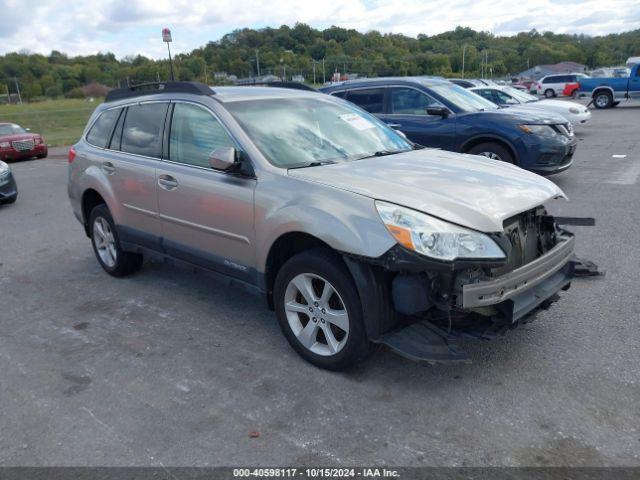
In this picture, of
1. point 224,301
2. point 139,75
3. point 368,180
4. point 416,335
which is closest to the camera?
point 416,335

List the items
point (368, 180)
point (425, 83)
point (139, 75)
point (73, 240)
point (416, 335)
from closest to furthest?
point (416, 335) < point (368, 180) < point (73, 240) < point (425, 83) < point (139, 75)

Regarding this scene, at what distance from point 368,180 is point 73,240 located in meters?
5.22

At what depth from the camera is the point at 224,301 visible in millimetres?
4934

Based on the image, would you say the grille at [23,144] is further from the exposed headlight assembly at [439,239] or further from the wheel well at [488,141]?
the exposed headlight assembly at [439,239]

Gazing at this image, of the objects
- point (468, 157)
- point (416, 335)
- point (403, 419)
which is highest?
point (468, 157)

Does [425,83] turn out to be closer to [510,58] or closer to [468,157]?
[468,157]

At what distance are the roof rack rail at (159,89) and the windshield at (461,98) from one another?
5.50m

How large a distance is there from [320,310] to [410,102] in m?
6.68

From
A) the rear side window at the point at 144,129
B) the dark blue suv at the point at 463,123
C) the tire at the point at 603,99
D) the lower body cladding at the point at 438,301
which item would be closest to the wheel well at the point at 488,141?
the dark blue suv at the point at 463,123

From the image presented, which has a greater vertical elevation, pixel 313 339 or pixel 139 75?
pixel 139 75

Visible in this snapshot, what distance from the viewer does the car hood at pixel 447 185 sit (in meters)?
3.22

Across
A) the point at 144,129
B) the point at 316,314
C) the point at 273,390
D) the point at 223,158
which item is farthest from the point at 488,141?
the point at 273,390

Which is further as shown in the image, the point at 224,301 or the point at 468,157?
the point at 224,301

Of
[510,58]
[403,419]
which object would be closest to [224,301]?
[403,419]
